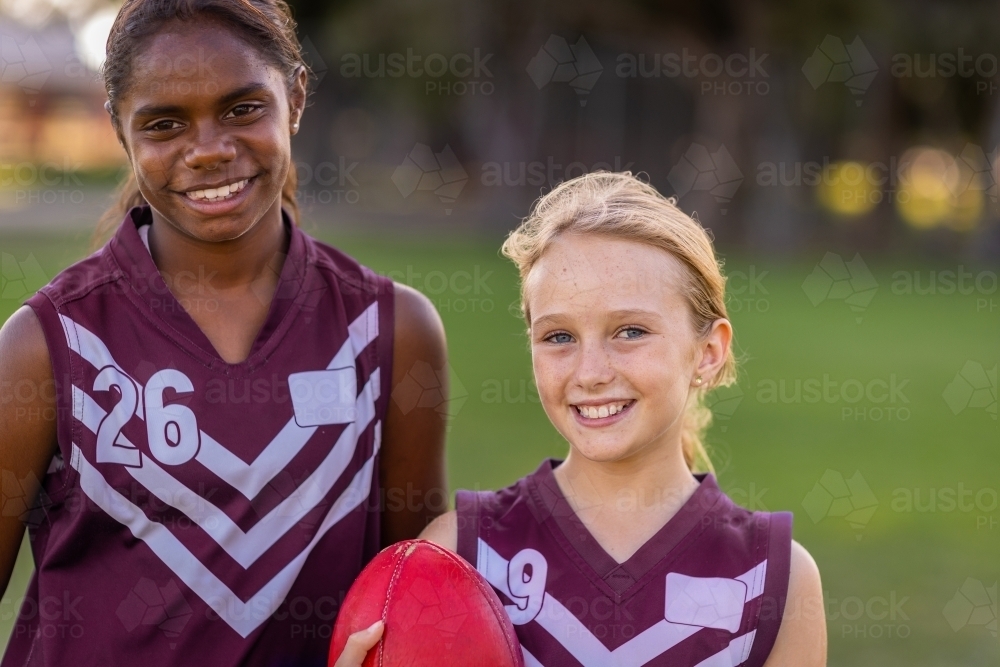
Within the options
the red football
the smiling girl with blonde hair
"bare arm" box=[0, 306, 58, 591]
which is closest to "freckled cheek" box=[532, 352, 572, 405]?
the smiling girl with blonde hair

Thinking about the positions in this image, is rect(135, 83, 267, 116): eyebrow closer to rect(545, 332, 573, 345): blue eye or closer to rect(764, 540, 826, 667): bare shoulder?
rect(545, 332, 573, 345): blue eye

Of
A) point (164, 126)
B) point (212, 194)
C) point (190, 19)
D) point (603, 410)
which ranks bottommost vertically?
point (603, 410)

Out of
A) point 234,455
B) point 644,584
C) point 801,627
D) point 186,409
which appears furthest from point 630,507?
point 186,409

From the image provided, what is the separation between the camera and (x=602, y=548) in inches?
84.3

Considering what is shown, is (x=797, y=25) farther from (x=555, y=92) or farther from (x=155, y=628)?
(x=155, y=628)

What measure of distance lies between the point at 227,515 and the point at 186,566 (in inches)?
4.8

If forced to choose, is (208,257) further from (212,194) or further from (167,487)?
(167,487)

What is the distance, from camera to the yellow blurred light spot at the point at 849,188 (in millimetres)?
23453

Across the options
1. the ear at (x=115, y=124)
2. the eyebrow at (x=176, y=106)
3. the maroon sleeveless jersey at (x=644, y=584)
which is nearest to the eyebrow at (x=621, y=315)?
the maroon sleeveless jersey at (x=644, y=584)

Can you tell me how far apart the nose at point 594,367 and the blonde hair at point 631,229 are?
0.22m

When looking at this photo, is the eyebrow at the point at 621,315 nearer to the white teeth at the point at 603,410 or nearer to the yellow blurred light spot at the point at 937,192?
the white teeth at the point at 603,410

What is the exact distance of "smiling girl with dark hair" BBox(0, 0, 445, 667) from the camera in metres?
2.13

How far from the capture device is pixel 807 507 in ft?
18.7

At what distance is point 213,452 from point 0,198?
2580 cm
